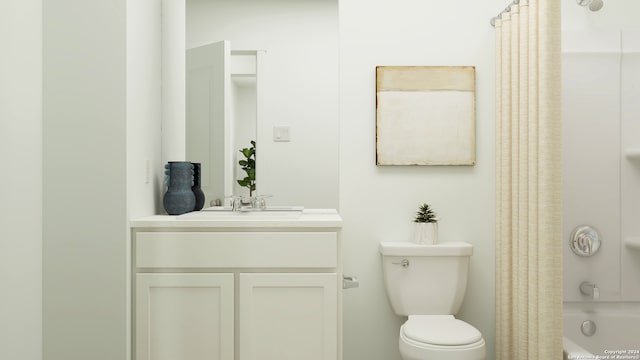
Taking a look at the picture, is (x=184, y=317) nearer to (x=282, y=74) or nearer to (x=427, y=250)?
(x=427, y=250)

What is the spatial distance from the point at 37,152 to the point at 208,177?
806mm

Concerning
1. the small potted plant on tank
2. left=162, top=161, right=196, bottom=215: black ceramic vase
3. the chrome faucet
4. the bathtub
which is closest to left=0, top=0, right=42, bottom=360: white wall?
left=162, top=161, right=196, bottom=215: black ceramic vase

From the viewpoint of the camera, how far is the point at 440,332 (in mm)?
1933

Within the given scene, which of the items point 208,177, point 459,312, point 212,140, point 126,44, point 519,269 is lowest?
point 459,312

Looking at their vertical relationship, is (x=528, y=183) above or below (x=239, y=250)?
above

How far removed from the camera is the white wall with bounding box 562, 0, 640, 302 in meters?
2.41

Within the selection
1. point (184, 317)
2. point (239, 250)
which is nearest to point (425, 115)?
point (239, 250)

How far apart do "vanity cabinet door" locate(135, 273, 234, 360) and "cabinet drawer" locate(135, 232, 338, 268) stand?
6 cm

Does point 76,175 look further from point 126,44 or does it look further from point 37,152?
point 126,44

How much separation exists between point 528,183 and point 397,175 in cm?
71

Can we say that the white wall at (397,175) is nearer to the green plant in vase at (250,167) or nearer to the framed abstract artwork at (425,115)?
the framed abstract artwork at (425,115)

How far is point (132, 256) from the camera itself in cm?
187

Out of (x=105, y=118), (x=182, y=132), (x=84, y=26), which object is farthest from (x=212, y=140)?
(x=84, y=26)

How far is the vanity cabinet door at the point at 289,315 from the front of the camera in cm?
186
